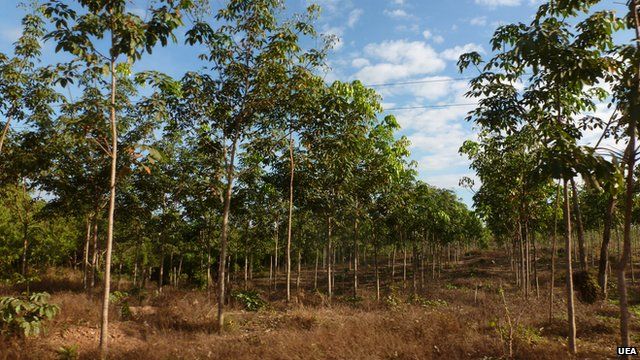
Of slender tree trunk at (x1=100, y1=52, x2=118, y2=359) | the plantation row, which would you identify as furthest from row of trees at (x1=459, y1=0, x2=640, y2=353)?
slender tree trunk at (x1=100, y1=52, x2=118, y2=359)

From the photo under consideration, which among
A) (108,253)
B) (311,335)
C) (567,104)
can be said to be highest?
(567,104)

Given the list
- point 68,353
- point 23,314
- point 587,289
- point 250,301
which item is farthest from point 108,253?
point 587,289

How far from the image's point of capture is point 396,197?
62.7 ft

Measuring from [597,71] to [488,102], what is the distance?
2.21 metres

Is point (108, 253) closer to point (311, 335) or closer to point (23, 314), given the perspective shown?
point (23, 314)

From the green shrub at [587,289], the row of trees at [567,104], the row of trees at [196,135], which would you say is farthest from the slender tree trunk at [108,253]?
the green shrub at [587,289]

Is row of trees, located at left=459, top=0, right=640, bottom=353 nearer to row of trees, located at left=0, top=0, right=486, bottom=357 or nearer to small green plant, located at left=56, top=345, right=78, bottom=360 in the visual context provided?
row of trees, located at left=0, top=0, right=486, bottom=357

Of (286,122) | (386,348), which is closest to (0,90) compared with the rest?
(286,122)

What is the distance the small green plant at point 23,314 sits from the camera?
320 inches

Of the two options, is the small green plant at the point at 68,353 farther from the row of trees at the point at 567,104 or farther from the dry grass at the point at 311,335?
the row of trees at the point at 567,104

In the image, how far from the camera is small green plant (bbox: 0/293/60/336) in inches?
320

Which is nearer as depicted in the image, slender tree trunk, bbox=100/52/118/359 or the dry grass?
slender tree trunk, bbox=100/52/118/359

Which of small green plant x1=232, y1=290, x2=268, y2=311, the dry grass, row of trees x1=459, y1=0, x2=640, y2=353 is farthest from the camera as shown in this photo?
small green plant x1=232, y1=290, x2=268, y2=311

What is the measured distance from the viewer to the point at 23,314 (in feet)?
27.7
